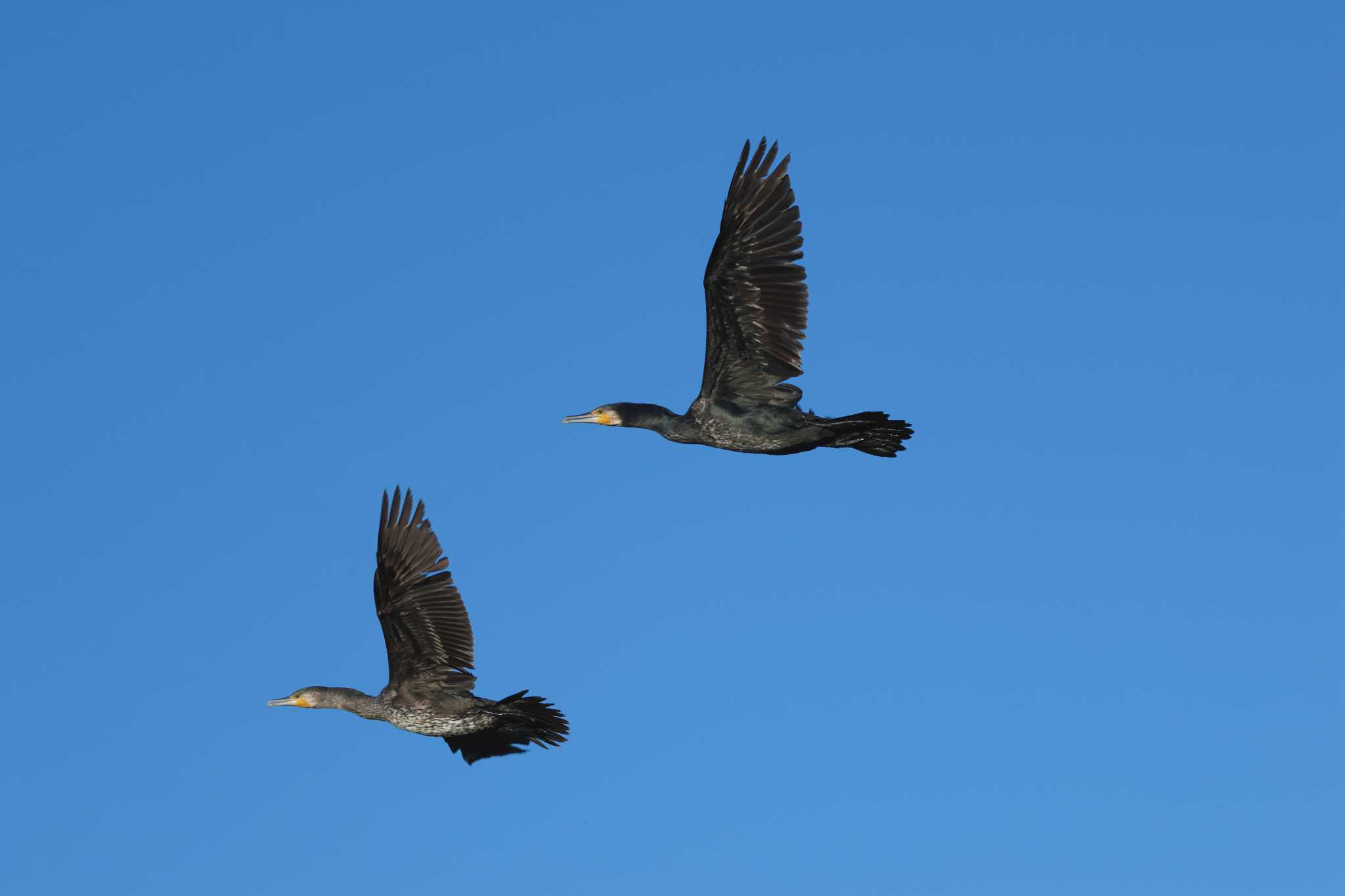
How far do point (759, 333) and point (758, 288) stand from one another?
1.59 feet

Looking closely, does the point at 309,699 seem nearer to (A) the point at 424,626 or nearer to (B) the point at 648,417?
(A) the point at 424,626

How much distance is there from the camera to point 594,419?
21516 mm

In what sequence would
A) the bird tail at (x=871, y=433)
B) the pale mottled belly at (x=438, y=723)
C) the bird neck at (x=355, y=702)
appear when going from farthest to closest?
the bird neck at (x=355, y=702), the pale mottled belly at (x=438, y=723), the bird tail at (x=871, y=433)

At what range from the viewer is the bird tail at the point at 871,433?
19.2m

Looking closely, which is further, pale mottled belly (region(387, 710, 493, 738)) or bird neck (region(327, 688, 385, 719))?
bird neck (region(327, 688, 385, 719))

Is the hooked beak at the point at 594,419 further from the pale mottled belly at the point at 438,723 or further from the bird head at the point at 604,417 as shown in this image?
the pale mottled belly at the point at 438,723

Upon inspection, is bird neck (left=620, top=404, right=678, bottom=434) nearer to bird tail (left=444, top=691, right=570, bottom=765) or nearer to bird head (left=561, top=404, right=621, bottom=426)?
bird head (left=561, top=404, right=621, bottom=426)

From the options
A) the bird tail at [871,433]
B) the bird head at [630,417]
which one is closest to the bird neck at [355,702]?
the bird head at [630,417]

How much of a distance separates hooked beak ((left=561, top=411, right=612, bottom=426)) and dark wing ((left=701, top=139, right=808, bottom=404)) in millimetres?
1640

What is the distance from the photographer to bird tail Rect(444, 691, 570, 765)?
19.7m

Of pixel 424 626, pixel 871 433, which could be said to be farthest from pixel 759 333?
pixel 424 626

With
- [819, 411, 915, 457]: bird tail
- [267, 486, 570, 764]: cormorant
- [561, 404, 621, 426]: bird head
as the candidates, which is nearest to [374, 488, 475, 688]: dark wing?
[267, 486, 570, 764]: cormorant

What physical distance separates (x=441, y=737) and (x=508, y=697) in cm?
168

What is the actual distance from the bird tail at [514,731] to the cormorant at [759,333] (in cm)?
A: 350
